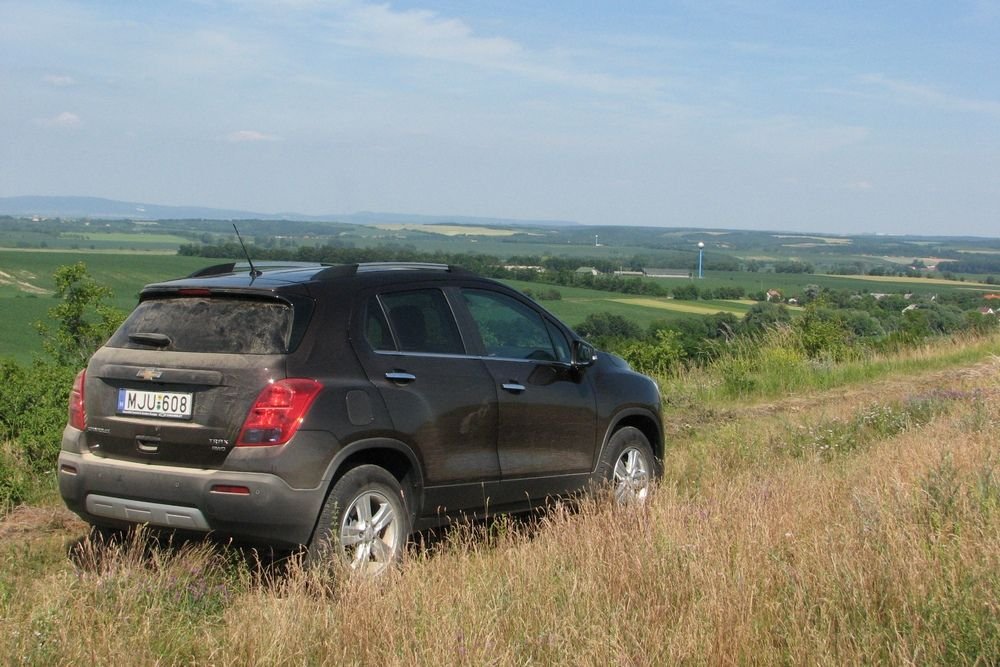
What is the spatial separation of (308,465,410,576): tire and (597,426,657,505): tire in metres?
1.89

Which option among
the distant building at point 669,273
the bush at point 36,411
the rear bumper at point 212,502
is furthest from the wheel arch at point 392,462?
the distant building at point 669,273

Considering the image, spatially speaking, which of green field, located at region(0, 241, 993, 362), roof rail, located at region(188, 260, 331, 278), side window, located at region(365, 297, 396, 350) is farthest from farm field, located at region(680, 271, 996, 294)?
side window, located at region(365, 297, 396, 350)

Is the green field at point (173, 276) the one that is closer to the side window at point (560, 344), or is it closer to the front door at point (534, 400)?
the side window at point (560, 344)

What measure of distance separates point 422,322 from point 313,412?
3.95 ft

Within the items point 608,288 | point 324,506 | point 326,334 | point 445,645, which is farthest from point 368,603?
point 608,288

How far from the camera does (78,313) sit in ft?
68.1

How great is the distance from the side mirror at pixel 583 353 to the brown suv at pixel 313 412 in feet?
1.56

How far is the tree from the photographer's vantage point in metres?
20.1

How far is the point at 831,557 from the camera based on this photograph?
496cm

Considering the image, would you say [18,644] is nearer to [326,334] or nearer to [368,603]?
[368,603]

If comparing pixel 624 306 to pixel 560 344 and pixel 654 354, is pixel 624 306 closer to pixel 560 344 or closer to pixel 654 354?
pixel 654 354

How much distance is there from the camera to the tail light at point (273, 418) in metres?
5.58

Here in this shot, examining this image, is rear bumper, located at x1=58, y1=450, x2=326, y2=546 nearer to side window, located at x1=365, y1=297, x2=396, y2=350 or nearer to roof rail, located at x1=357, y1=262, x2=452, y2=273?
side window, located at x1=365, y1=297, x2=396, y2=350

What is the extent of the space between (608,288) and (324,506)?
29.8m
